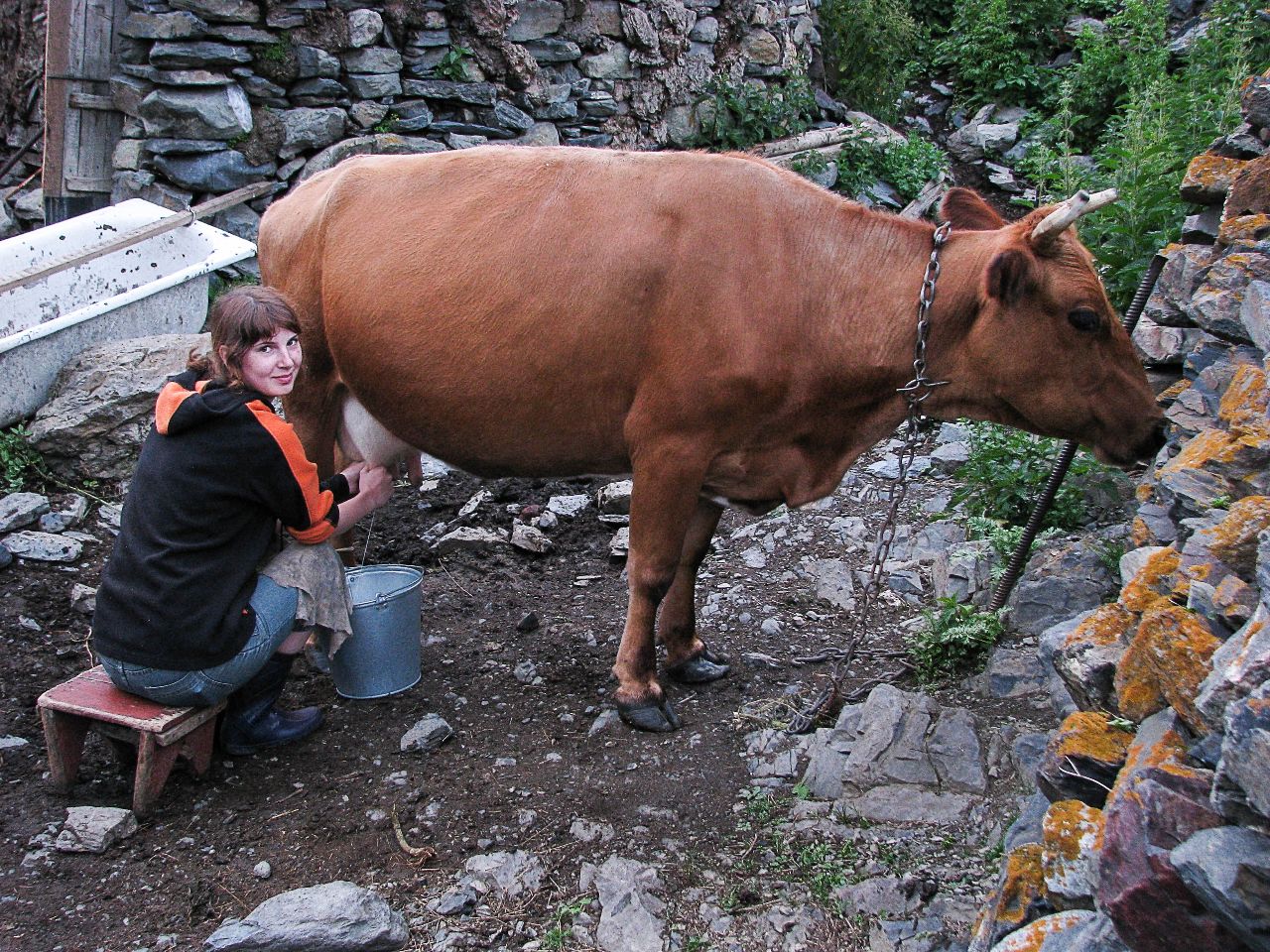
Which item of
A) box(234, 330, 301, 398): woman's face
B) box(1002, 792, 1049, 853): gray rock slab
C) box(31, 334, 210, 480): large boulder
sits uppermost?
box(234, 330, 301, 398): woman's face

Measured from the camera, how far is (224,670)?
3.81 meters

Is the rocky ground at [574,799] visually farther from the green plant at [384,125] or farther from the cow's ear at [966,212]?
the green plant at [384,125]

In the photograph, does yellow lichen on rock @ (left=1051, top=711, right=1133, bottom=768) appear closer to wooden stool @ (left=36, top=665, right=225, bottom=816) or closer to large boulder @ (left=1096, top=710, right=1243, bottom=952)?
large boulder @ (left=1096, top=710, right=1243, bottom=952)

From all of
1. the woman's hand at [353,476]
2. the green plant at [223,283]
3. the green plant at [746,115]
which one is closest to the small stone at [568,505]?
the woman's hand at [353,476]

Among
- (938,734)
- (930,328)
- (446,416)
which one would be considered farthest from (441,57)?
(938,734)

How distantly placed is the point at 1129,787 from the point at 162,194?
8692 millimetres

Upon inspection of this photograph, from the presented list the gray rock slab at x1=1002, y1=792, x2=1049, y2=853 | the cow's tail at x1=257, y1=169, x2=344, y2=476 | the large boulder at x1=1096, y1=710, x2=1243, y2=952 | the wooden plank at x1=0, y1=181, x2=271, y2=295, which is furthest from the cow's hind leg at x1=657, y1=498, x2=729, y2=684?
the wooden plank at x1=0, y1=181, x2=271, y2=295

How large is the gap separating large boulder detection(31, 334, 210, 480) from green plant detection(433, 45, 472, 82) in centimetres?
411

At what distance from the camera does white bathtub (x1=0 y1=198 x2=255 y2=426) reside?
22.2ft

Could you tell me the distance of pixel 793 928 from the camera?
3145 mm

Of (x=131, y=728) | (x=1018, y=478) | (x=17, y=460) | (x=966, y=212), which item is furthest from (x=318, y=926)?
(x=17, y=460)

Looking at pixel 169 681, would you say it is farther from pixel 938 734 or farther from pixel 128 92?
pixel 128 92

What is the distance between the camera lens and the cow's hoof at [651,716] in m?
4.40

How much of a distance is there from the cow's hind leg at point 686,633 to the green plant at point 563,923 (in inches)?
61.0
